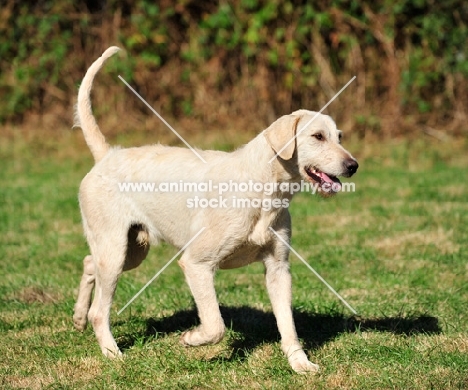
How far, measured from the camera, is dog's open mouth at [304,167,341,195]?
441 cm

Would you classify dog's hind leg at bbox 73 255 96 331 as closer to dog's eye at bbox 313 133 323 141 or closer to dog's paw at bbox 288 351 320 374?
dog's paw at bbox 288 351 320 374

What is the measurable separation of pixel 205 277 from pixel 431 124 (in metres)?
8.36

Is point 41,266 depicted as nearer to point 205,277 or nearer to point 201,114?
point 205,277

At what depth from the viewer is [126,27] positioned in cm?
1284

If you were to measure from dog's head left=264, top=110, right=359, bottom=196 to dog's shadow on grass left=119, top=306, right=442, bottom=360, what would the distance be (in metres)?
0.98

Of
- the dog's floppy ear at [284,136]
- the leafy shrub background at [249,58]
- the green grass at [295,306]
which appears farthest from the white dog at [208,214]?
the leafy shrub background at [249,58]

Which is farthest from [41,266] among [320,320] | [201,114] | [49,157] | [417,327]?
[201,114]

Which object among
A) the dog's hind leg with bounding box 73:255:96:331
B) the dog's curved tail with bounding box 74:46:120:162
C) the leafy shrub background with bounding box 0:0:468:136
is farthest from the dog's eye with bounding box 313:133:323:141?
the leafy shrub background with bounding box 0:0:468:136

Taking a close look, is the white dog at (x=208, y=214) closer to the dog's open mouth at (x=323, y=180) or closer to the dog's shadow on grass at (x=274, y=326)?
the dog's open mouth at (x=323, y=180)

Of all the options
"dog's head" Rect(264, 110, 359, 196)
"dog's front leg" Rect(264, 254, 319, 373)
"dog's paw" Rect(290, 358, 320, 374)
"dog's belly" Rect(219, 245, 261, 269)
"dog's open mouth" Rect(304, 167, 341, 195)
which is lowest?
"dog's paw" Rect(290, 358, 320, 374)

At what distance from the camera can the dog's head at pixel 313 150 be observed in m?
4.35

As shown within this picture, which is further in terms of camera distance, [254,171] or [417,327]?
[417,327]

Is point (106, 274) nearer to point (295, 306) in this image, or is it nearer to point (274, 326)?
point (274, 326)

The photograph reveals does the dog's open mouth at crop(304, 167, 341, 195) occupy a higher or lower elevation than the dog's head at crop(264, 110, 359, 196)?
lower
